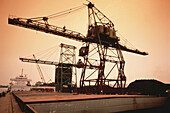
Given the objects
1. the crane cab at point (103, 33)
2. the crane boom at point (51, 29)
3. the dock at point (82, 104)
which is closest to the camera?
the dock at point (82, 104)

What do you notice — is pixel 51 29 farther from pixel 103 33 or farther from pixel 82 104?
pixel 82 104

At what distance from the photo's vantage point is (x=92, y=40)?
23.0 metres

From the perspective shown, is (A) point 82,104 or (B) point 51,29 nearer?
(A) point 82,104

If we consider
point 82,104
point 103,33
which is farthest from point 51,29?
point 82,104

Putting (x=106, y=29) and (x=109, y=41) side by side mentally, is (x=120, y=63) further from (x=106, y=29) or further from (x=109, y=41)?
(x=106, y=29)

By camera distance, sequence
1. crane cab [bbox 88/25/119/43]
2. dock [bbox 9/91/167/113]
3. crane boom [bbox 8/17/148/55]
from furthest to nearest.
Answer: crane cab [bbox 88/25/119/43]
crane boom [bbox 8/17/148/55]
dock [bbox 9/91/167/113]

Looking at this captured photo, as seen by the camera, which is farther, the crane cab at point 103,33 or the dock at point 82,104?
the crane cab at point 103,33

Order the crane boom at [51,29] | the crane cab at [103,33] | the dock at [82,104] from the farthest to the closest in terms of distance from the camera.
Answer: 1. the crane cab at [103,33]
2. the crane boom at [51,29]
3. the dock at [82,104]

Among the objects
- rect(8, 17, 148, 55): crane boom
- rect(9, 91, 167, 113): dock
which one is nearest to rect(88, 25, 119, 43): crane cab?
rect(8, 17, 148, 55): crane boom

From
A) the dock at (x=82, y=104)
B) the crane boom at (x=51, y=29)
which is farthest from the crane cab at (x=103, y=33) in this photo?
the dock at (x=82, y=104)

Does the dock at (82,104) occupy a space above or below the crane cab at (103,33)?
below

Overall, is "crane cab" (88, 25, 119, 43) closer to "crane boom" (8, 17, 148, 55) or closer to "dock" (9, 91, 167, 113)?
"crane boom" (8, 17, 148, 55)

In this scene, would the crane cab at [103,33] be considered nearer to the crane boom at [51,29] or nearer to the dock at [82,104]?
the crane boom at [51,29]

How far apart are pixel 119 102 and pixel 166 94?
1110 centimetres
